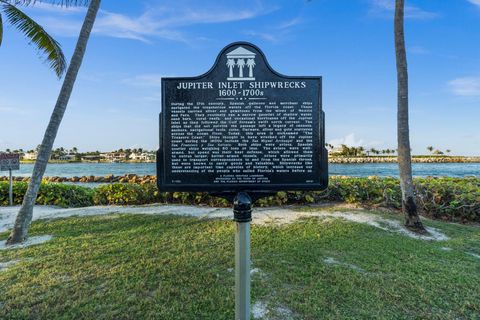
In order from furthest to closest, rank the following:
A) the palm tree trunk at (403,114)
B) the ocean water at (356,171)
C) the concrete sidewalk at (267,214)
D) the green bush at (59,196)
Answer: the ocean water at (356,171), the green bush at (59,196), the concrete sidewalk at (267,214), the palm tree trunk at (403,114)

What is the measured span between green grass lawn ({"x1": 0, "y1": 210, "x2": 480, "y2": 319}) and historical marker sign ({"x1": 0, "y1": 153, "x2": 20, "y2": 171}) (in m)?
6.41

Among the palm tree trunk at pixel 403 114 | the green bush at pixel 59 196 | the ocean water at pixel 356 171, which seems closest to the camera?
the palm tree trunk at pixel 403 114

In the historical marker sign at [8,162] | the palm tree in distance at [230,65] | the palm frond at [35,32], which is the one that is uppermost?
the palm frond at [35,32]

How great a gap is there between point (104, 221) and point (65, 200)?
15.0ft

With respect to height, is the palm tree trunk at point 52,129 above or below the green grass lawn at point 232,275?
above

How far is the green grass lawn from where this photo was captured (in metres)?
3.21

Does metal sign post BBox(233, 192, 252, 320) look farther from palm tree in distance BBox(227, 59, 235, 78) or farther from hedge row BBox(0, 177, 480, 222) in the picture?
hedge row BBox(0, 177, 480, 222)

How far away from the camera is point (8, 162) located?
10.9 meters

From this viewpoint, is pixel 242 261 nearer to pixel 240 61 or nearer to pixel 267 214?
pixel 240 61

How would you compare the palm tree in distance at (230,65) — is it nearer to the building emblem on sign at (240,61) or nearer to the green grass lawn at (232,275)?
the building emblem on sign at (240,61)

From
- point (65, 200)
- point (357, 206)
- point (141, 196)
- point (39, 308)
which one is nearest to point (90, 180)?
point (65, 200)

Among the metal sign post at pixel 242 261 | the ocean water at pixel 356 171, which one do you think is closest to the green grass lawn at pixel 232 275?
the metal sign post at pixel 242 261

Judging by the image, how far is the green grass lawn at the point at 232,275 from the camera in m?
3.21

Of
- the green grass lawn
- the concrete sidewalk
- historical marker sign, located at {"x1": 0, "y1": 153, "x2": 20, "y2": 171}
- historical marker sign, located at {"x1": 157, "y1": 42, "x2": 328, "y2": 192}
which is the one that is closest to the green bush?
historical marker sign, located at {"x1": 0, "y1": 153, "x2": 20, "y2": 171}
